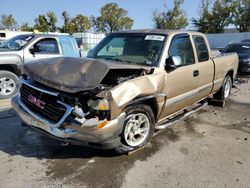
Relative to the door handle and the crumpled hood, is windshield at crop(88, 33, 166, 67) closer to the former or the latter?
the crumpled hood

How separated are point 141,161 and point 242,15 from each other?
5750cm

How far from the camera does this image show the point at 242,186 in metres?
3.19

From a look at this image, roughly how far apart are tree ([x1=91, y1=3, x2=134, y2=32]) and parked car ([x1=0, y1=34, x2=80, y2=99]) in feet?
176

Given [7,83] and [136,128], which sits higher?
[7,83]

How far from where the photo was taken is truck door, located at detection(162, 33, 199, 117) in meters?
4.40

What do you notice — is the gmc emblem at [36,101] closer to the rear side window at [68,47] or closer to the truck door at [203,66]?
the truck door at [203,66]

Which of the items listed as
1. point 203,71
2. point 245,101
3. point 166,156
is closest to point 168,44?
point 203,71

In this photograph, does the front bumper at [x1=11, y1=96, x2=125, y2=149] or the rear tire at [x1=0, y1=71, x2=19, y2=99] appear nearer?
the front bumper at [x1=11, y1=96, x2=125, y2=149]

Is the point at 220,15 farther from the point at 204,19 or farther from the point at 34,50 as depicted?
the point at 34,50

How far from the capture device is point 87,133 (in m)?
3.27

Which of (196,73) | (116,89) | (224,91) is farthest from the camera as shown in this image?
(224,91)

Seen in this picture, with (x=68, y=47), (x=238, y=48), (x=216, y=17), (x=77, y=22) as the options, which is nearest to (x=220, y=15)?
(x=216, y=17)

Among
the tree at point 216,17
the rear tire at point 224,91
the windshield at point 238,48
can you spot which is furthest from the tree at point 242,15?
the rear tire at point 224,91

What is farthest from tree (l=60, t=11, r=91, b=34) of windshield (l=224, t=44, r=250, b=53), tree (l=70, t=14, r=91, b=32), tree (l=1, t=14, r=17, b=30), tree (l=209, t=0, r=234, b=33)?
windshield (l=224, t=44, r=250, b=53)
